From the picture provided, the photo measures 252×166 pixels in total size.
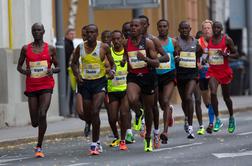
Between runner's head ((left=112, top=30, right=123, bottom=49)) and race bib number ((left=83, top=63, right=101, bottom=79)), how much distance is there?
1.36m

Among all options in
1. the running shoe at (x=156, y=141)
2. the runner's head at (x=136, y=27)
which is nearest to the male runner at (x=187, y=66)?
the running shoe at (x=156, y=141)

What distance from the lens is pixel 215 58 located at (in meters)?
19.7

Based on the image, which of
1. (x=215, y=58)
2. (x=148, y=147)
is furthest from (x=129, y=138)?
(x=215, y=58)

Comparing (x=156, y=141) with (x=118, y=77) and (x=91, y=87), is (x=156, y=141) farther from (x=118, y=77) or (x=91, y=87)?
(x=118, y=77)

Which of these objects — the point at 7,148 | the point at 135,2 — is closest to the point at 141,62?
the point at 7,148

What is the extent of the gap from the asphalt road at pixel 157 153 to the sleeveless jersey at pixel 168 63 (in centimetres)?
114

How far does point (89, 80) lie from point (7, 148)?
10.5 feet

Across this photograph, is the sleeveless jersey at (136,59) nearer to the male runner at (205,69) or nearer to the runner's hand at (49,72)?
the runner's hand at (49,72)

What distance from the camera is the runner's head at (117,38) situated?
17812 millimetres

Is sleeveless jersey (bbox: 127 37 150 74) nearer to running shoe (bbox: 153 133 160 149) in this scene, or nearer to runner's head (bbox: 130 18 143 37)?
runner's head (bbox: 130 18 143 37)

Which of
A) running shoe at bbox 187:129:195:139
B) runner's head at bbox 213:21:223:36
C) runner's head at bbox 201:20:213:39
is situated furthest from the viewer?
runner's head at bbox 201:20:213:39

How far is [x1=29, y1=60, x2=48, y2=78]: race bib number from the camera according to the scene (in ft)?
55.5

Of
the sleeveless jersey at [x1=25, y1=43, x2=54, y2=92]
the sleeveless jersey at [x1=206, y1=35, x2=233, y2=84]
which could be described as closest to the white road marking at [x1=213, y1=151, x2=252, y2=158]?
the sleeveless jersey at [x1=25, y1=43, x2=54, y2=92]

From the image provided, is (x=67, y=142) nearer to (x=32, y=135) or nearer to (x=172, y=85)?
(x=32, y=135)
